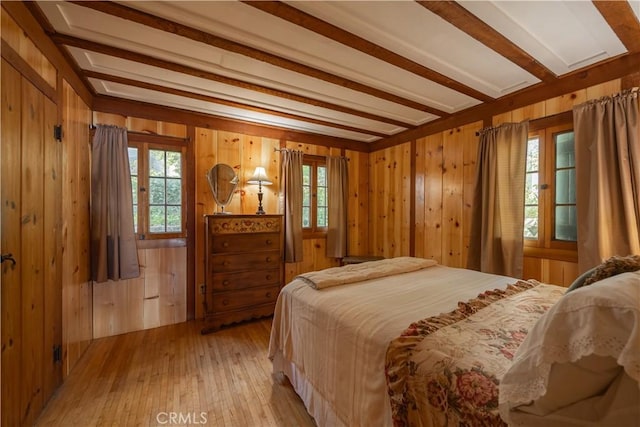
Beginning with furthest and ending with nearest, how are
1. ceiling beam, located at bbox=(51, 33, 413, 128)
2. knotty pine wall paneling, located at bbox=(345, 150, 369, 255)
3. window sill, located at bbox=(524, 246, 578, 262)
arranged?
1. knotty pine wall paneling, located at bbox=(345, 150, 369, 255)
2. window sill, located at bbox=(524, 246, 578, 262)
3. ceiling beam, located at bbox=(51, 33, 413, 128)

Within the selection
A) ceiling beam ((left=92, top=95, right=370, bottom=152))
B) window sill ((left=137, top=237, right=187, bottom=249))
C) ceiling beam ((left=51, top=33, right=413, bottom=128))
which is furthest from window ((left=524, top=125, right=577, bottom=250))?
window sill ((left=137, top=237, right=187, bottom=249))

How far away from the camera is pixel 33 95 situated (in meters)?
1.53

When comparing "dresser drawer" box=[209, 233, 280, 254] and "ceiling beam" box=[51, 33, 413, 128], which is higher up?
"ceiling beam" box=[51, 33, 413, 128]

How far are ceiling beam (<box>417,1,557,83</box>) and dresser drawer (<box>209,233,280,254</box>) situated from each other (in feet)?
8.19

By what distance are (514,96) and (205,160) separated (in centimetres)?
337

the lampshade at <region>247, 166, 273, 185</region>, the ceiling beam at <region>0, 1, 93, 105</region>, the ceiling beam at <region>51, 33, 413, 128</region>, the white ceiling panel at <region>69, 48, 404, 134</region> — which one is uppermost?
the white ceiling panel at <region>69, 48, 404, 134</region>

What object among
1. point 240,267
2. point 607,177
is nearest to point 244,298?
point 240,267

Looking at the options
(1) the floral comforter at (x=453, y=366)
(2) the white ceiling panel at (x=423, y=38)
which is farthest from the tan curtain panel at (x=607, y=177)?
(1) the floral comforter at (x=453, y=366)

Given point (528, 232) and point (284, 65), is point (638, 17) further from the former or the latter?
point (284, 65)

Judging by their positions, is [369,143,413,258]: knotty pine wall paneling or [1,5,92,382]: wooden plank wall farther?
[369,143,413,258]: knotty pine wall paneling

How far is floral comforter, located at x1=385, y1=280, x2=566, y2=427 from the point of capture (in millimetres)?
830

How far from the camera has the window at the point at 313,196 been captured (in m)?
3.93

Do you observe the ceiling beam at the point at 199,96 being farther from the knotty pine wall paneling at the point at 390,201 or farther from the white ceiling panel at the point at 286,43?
the knotty pine wall paneling at the point at 390,201

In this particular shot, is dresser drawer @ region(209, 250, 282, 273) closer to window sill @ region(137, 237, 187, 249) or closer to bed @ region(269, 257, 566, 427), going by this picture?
window sill @ region(137, 237, 187, 249)
